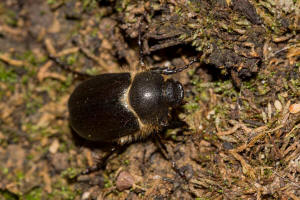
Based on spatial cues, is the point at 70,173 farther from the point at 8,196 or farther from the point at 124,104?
the point at 124,104

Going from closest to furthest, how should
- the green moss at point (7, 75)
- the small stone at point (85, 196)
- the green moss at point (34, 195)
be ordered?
1. the small stone at point (85, 196)
2. the green moss at point (34, 195)
3. the green moss at point (7, 75)

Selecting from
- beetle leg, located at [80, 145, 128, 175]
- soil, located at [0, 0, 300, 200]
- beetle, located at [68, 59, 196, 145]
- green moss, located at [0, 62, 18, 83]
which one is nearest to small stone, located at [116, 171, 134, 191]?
soil, located at [0, 0, 300, 200]

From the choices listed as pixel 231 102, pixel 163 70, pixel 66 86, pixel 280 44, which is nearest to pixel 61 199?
pixel 66 86

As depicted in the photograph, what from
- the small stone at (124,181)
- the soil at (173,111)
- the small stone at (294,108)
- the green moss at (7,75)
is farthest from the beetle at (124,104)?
the green moss at (7,75)

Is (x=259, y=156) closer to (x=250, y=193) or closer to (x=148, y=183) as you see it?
(x=250, y=193)

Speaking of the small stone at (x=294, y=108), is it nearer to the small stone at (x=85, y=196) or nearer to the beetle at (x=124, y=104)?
the beetle at (x=124, y=104)

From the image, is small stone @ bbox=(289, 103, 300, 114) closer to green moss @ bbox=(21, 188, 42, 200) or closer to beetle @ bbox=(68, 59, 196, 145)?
beetle @ bbox=(68, 59, 196, 145)
